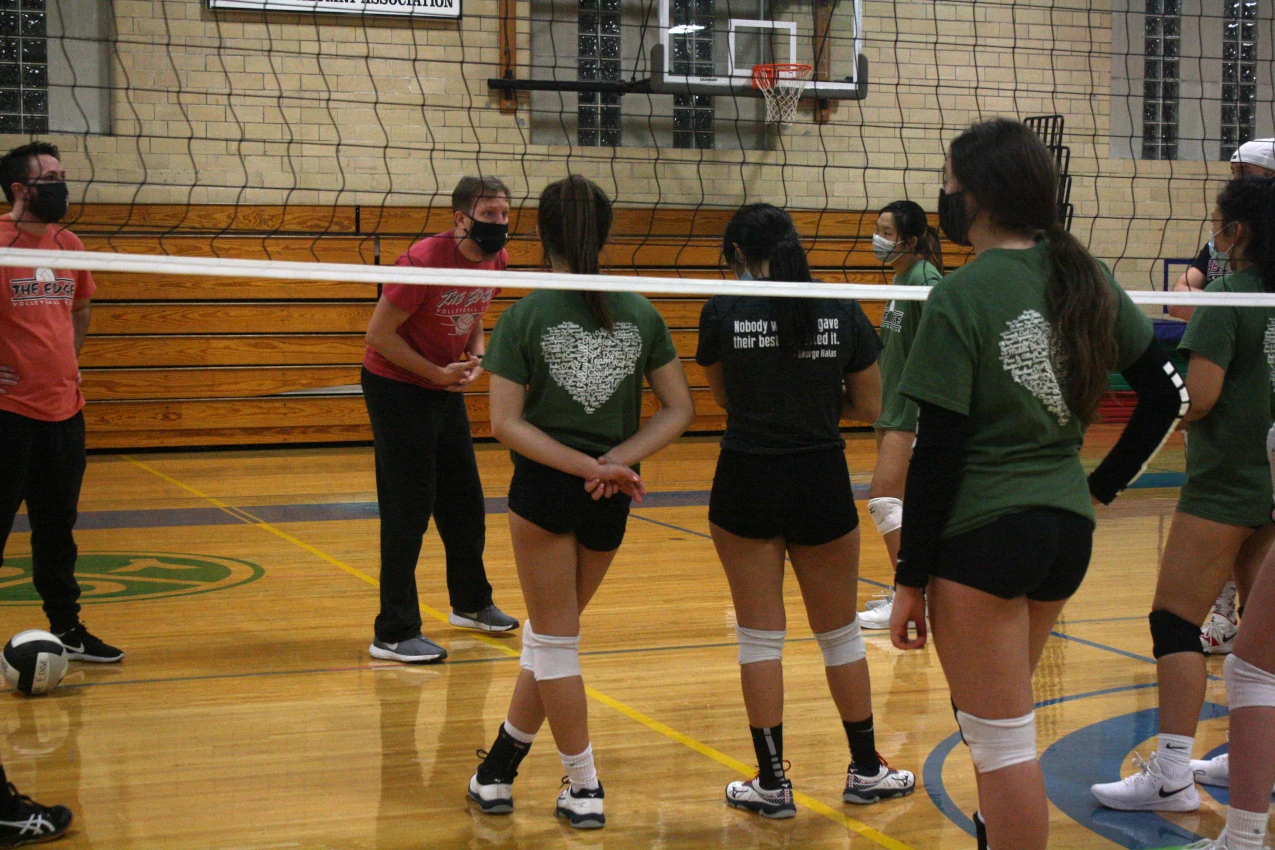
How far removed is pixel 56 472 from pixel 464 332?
4.69 ft

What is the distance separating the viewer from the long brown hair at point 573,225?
2936 mm

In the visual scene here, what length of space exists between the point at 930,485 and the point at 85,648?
337cm

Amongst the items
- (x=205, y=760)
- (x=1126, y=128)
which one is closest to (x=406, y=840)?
(x=205, y=760)

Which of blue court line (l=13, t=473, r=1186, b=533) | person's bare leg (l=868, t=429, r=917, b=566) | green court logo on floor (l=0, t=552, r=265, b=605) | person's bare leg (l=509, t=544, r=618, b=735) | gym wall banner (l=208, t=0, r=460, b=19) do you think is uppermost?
gym wall banner (l=208, t=0, r=460, b=19)

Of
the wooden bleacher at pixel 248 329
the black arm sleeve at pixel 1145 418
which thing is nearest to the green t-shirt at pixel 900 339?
the black arm sleeve at pixel 1145 418

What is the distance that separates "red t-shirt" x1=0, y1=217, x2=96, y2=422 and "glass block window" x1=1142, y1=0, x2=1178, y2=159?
11242 mm

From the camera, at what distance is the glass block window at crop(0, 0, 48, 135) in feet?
33.6

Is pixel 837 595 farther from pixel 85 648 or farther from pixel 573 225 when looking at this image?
pixel 85 648

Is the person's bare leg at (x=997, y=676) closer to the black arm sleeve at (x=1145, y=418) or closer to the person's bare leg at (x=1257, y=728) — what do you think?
the black arm sleeve at (x=1145, y=418)

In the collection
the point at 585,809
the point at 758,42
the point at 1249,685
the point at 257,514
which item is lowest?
the point at 257,514

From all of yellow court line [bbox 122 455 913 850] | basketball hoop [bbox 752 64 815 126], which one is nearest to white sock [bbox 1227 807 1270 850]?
yellow court line [bbox 122 455 913 850]

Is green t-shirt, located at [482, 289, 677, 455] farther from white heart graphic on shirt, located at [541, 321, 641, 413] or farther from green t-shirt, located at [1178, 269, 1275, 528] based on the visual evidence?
green t-shirt, located at [1178, 269, 1275, 528]

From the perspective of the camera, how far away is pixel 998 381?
6.99 feet

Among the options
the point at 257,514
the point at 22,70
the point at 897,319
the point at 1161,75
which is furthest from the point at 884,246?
the point at 1161,75
